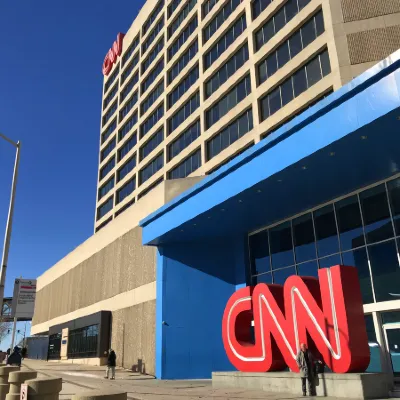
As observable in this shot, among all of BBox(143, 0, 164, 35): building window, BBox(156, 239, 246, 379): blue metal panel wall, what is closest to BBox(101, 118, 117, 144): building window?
BBox(143, 0, 164, 35): building window

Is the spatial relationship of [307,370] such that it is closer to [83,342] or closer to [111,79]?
[83,342]

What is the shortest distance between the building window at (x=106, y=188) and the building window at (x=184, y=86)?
62.3 feet

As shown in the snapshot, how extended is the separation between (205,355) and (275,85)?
2017 centimetres

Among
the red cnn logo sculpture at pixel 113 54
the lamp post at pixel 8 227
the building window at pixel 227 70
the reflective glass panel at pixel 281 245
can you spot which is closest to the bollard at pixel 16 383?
the lamp post at pixel 8 227

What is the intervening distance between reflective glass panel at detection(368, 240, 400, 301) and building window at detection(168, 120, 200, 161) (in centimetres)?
2648

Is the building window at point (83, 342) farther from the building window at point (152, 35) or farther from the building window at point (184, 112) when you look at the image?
the building window at point (152, 35)

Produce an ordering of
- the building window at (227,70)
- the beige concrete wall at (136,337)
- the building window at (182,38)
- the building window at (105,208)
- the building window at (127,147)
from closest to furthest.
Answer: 1. the beige concrete wall at (136,337)
2. the building window at (227,70)
3. the building window at (182,38)
4. the building window at (127,147)
5. the building window at (105,208)

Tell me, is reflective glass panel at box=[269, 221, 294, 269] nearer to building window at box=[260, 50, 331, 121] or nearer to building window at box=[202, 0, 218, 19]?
building window at box=[260, 50, 331, 121]

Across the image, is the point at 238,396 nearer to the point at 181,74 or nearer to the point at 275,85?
the point at 275,85

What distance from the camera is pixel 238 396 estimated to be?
1423cm

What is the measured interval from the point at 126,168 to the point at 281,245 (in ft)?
128

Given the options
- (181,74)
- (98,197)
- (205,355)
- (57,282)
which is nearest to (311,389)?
(205,355)

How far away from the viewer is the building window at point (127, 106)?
2329 inches

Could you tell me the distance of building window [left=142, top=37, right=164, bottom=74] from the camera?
177 ft
